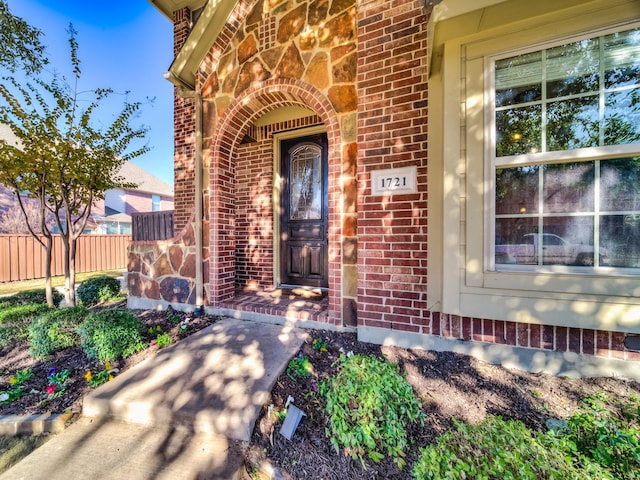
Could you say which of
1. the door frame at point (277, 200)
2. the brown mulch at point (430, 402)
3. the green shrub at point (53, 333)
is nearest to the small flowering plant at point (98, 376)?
the green shrub at point (53, 333)

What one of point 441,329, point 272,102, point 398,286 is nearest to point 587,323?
point 441,329

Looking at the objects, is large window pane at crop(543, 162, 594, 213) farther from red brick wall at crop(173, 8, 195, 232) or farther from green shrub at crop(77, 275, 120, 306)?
green shrub at crop(77, 275, 120, 306)

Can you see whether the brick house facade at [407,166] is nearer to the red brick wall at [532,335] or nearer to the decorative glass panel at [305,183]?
the red brick wall at [532,335]

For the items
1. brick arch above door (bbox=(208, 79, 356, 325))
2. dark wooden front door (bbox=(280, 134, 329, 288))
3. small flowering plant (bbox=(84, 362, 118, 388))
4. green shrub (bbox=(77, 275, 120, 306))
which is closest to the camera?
small flowering plant (bbox=(84, 362, 118, 388))

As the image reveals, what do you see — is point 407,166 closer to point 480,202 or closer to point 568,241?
point 480,202

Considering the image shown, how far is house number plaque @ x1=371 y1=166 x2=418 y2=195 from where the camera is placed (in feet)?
8.22

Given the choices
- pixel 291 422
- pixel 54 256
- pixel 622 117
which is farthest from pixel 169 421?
pixel 54 256

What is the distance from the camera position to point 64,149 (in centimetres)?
361

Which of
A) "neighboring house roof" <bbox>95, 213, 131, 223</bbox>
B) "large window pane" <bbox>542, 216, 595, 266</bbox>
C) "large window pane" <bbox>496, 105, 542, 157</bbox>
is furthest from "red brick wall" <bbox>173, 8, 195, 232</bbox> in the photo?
"neighboring house roof" <bbox>95, 213, 131, 223</bbox>

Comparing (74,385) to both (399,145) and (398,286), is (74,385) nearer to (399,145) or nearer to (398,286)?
(398,286)

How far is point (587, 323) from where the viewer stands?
1.95 m

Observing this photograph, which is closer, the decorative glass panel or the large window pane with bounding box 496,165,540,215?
the large window pane with bounding box 496,165,540,215

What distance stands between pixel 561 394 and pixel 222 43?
531 cm

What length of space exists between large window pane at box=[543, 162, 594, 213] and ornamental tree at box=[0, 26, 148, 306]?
549 centimetres
